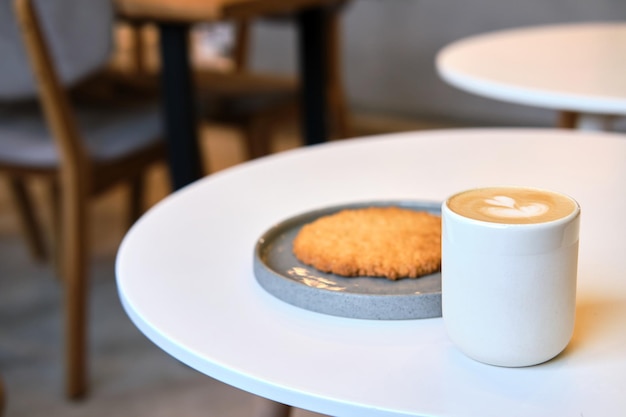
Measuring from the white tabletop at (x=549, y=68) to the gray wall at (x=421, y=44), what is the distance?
139 centimetres

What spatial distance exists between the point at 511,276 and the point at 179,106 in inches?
46.5

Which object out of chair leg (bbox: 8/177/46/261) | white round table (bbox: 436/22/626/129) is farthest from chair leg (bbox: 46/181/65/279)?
white round table (bbox: 436/22/626/129)

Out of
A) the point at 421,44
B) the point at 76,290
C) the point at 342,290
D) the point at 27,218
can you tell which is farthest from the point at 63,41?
the point at 421,44

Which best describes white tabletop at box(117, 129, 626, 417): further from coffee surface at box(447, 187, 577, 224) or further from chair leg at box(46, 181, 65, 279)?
chair leg at box(46, 181, 65, 279)

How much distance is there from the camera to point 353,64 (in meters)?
3.26

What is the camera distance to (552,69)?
3.71 ft

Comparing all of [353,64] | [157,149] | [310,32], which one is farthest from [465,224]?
[353,64]

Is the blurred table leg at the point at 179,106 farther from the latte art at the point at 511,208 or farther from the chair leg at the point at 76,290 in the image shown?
the latte art at the point at 511,208

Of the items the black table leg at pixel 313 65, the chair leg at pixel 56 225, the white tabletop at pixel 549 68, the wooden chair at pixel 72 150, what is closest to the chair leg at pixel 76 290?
the wooden chair at pixel 72 150

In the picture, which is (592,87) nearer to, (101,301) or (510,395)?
(510,395)

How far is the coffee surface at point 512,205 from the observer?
0.45 metres

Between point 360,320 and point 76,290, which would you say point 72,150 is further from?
point 360,320

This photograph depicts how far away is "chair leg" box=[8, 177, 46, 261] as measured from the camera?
2041 mm

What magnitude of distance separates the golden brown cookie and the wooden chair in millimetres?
894
